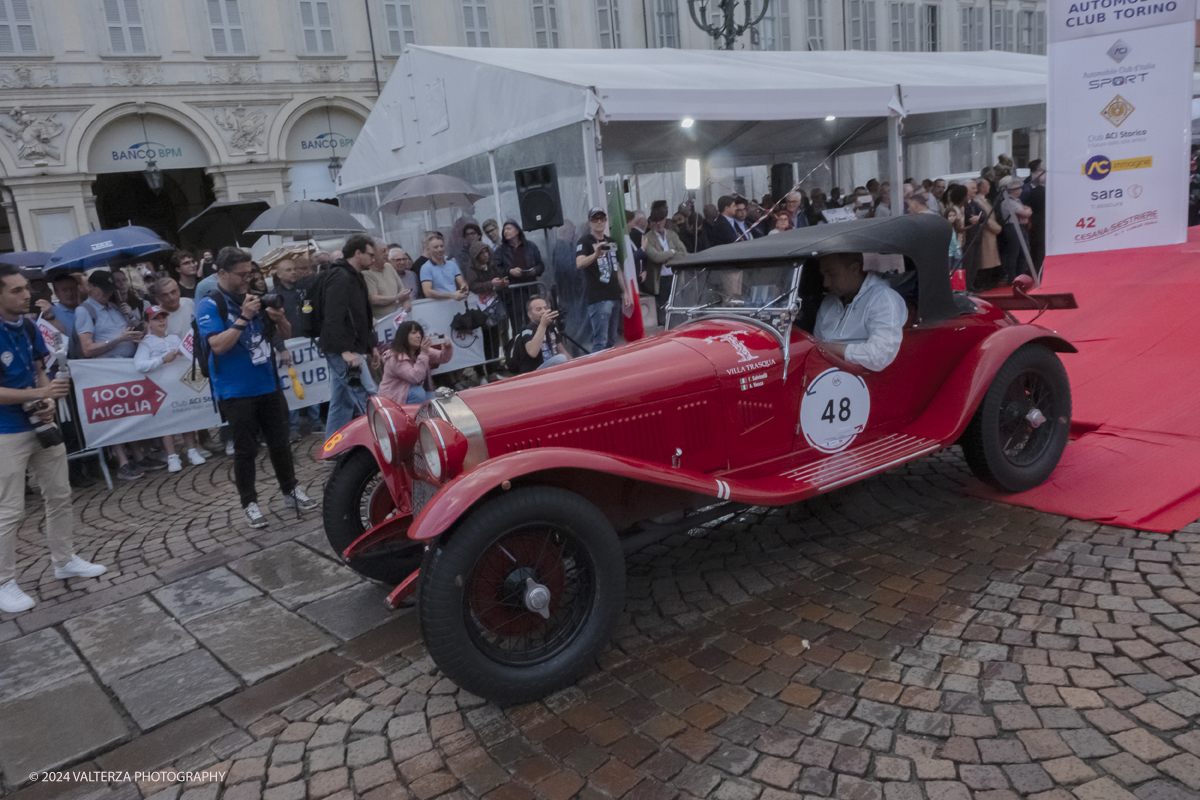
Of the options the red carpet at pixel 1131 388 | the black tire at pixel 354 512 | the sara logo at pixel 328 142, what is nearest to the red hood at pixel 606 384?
the black tire at pixel 354 512

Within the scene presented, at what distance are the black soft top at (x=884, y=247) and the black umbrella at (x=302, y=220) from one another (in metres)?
5.87

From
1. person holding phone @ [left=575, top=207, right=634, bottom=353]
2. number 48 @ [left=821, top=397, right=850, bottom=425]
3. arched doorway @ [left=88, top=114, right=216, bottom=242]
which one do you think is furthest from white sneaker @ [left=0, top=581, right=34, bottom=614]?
arched doorway @ [left=88, top=114, right=216, bottom=242]

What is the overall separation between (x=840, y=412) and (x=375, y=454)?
2.33 metres

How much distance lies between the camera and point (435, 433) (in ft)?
10.2

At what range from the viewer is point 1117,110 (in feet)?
21.7

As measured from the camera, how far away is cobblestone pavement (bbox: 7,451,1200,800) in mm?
2396

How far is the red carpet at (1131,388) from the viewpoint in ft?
13.3

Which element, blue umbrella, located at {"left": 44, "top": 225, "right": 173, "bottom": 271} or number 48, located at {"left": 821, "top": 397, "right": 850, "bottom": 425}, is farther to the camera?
blue umbrella, located at {"left": 44, "top": 225, "right": 173, "bottom": 271}

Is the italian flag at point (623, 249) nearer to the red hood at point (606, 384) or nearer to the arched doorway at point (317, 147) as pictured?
the red hood at point (606, 384)

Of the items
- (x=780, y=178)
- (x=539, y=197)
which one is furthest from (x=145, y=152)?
(x=780, y=178)

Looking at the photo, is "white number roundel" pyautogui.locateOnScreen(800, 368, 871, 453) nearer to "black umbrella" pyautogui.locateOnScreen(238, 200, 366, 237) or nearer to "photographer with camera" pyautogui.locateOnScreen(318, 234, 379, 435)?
"photographer with camera" pyautogui.locateOnScreen(318, 234, 379, 435)

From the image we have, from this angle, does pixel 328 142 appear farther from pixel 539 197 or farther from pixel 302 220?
pixel 539 197

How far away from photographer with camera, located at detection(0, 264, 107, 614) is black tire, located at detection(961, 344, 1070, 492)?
4.96m

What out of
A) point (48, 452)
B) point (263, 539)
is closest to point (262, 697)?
point (263, 539)
